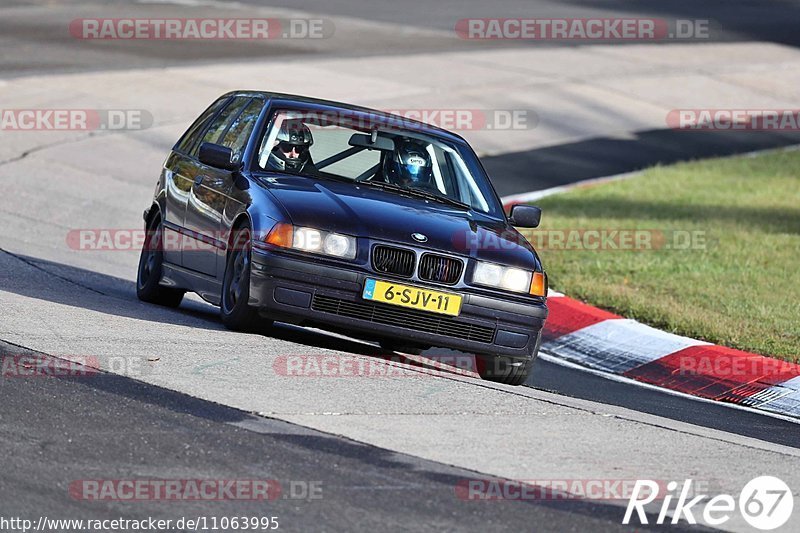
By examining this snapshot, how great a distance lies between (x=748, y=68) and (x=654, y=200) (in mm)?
12101

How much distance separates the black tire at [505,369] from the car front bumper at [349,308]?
0.36 meters

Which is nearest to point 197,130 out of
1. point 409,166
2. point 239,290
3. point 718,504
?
point 409,166

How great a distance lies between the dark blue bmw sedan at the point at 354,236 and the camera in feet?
28.3

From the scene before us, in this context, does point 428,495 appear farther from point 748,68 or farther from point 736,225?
point 748,68

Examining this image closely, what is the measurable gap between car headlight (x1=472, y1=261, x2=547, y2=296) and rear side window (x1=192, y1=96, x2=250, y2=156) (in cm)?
250

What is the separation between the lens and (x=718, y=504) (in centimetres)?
634

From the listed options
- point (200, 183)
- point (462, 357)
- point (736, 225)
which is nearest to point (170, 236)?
point (200, 183)

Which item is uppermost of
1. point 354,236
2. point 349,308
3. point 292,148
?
point 292,148

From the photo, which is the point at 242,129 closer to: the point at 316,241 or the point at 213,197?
the point at 213,197

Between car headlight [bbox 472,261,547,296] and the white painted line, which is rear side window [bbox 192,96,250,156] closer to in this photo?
car headlight [bbox 472,261,547,296]

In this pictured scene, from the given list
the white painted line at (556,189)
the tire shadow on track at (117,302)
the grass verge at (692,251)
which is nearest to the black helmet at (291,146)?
the tire shadow on track at (117,302)

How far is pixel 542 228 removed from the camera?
15633 mm

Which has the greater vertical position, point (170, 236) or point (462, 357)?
point (170, 236)

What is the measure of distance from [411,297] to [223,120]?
2.66 metres
